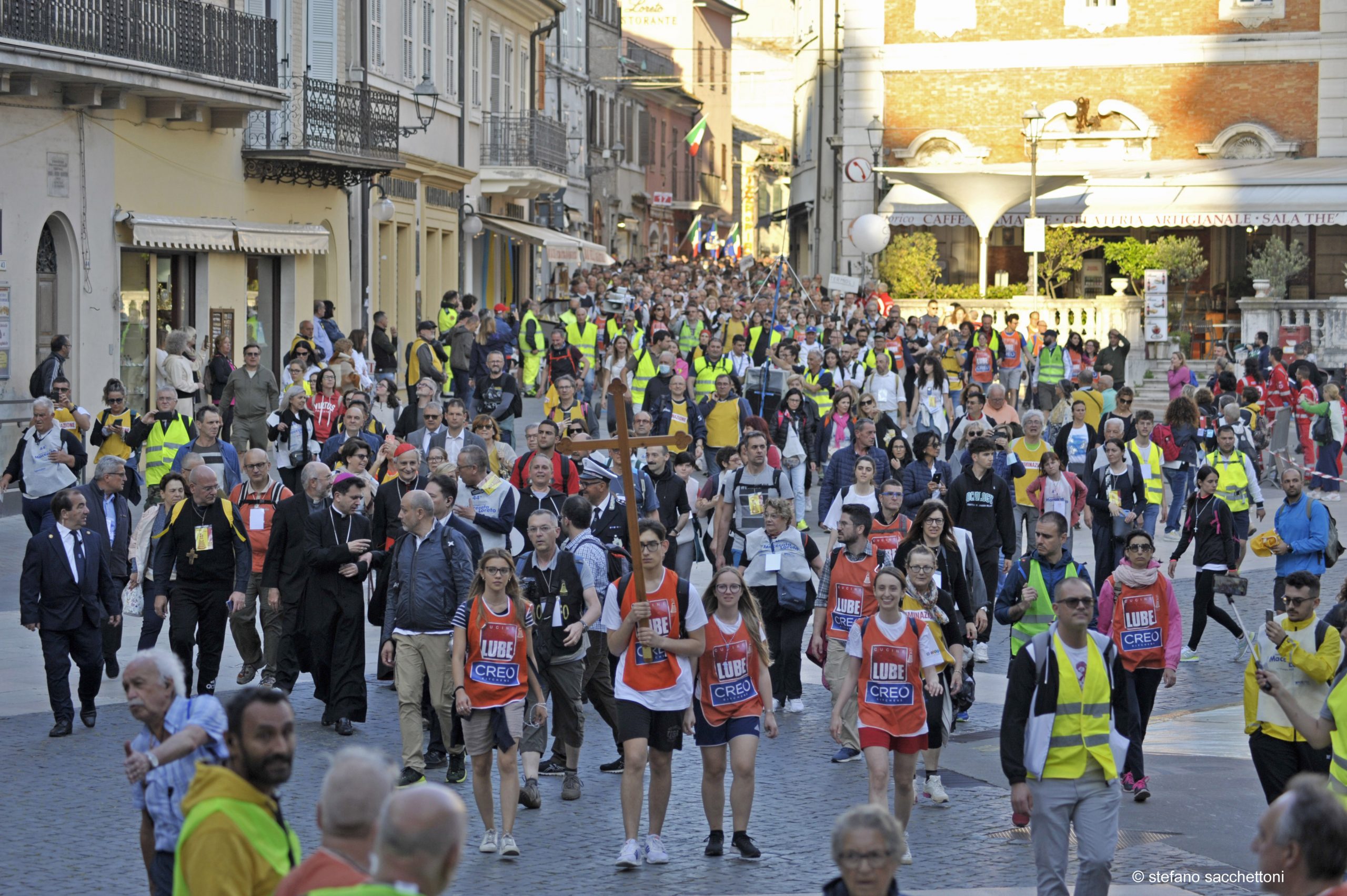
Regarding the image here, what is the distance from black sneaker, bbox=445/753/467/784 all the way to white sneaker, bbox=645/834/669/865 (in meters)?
1.76

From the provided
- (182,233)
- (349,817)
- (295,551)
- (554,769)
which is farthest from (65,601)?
(182,233)

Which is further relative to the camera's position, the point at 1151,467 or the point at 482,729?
the point at 1151,467

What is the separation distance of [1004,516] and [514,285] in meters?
32.8

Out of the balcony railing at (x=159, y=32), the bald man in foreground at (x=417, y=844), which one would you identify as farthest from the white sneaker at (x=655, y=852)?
the balcony railing at (x=159, y=32)

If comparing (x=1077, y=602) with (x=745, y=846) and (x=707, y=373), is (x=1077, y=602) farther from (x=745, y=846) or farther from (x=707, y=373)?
(x=707, y=373)

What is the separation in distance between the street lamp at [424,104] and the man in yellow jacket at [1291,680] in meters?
23.3

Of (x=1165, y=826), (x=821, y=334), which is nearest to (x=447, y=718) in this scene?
(x=1165, y=826)

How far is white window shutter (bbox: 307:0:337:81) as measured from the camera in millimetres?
28484

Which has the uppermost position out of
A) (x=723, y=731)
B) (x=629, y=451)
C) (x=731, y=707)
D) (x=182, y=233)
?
(x=182, y=233)

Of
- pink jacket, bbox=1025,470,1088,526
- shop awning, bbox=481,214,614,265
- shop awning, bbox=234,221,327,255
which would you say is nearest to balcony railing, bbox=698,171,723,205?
shop awning, bbox=481,214,614,265

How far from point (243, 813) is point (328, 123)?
23249mm

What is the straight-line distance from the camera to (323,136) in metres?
26.9

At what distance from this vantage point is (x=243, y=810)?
4812mm

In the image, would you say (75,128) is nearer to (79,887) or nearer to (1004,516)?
(1004,516)
